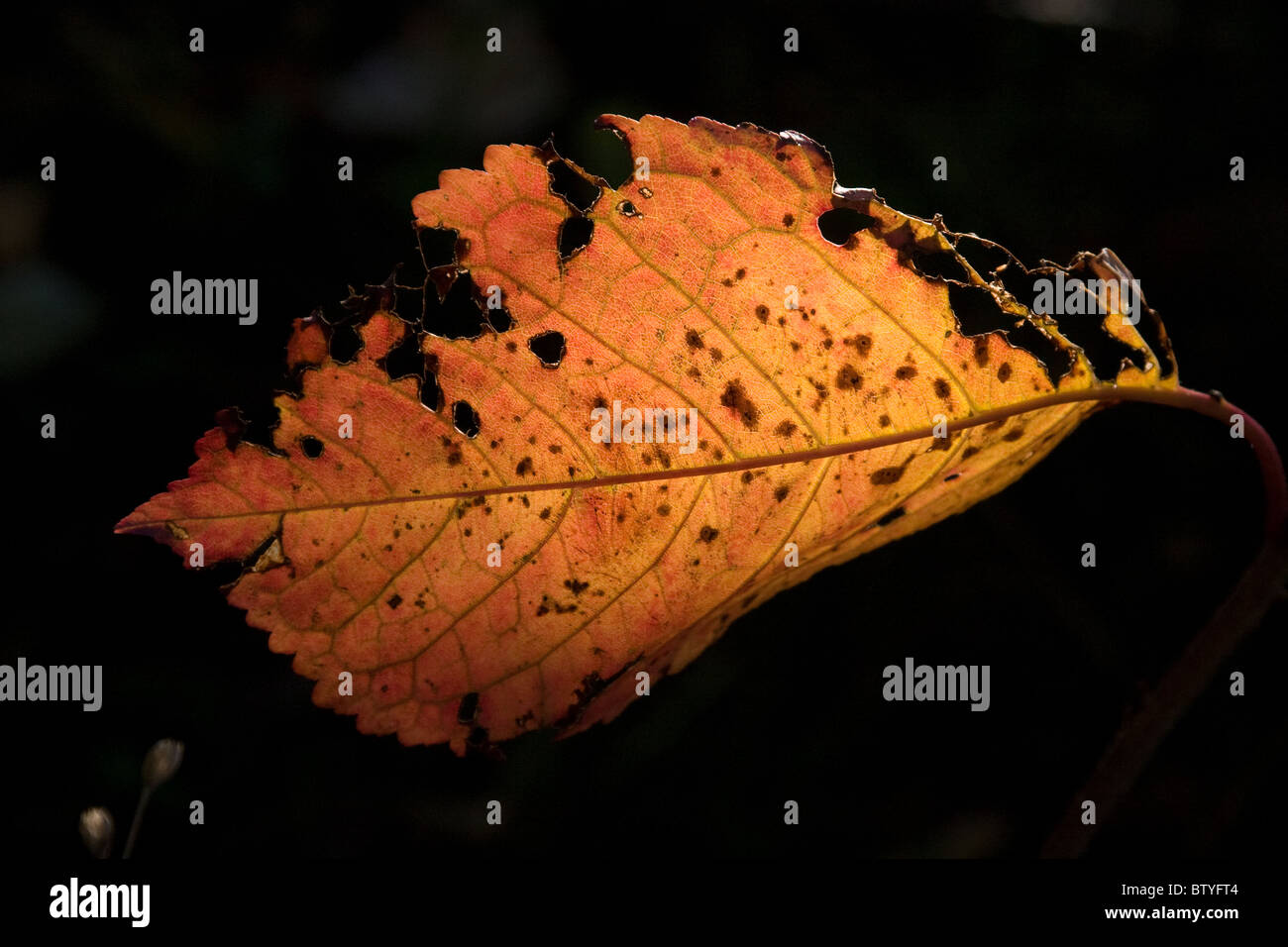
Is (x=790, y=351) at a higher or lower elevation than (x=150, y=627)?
higher

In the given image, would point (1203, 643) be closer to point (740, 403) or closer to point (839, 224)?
point (740, 403)

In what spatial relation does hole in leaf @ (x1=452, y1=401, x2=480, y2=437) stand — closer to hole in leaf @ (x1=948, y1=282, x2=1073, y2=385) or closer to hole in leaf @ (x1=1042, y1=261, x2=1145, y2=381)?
hole in leaf @ (x1=948, y1=282, x2=1073, y2=385)

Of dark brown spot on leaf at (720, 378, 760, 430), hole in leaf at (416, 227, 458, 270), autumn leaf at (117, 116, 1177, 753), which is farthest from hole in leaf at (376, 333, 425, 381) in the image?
hole in leaf at (416, 227, 458, 270)

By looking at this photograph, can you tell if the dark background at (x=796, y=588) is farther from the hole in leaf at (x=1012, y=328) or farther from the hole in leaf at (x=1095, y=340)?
the hole in leaf at (x=1012, y=328)

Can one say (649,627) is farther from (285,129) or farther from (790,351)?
(285,129)

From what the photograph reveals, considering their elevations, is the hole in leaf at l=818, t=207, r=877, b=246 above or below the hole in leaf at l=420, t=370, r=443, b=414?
above

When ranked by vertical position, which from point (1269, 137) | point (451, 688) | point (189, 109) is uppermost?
point (189, 109)

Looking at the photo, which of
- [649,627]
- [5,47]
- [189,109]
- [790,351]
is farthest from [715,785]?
[5,47]
